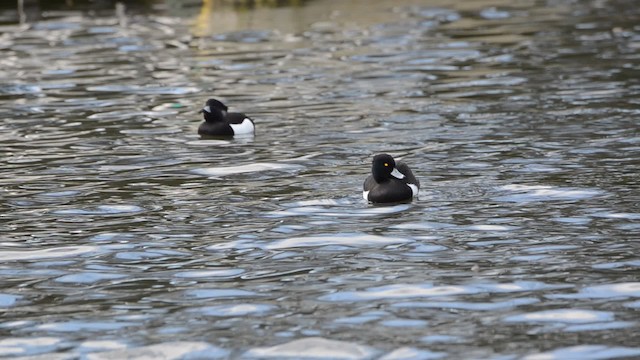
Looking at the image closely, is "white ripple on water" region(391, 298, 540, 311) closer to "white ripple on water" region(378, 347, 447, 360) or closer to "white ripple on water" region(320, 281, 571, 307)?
"white ripple on water" region(320, 281, 571, 307)

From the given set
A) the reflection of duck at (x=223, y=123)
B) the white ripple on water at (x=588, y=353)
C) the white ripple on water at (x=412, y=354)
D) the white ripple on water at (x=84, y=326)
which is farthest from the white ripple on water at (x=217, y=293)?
the reflection of duck at (x=223, y=123)

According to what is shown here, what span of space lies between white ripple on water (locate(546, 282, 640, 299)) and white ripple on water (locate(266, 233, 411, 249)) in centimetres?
246

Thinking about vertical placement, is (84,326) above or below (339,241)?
above

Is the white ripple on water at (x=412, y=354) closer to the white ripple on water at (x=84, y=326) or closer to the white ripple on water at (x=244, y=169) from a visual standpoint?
the white ripple on water at (x=84, y=326)

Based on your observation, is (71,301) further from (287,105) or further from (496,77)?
(496,77)

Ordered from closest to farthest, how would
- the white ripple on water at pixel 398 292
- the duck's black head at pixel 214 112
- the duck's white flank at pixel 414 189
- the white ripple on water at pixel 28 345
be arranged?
the white ripple on water at pixel 28 345 → the white ripple on water at pixel 398 292 → the duck's white flank at pixel 414 189 → the duck's black head at pixel 214 112

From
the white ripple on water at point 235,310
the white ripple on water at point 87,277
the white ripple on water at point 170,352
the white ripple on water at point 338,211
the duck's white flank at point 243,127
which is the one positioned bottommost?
the duck's white flank at point 243,127

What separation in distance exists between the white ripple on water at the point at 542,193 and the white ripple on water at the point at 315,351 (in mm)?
5493

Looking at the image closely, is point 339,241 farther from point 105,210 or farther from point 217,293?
point 105,210

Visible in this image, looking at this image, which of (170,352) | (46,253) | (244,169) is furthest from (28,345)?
(244,169)

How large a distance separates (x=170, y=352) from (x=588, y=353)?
111 inches

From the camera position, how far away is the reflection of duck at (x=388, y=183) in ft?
50.1

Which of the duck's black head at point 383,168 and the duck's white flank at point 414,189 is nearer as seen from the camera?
the duck's black head at point 383,168

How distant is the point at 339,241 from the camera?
13508 millimetres
